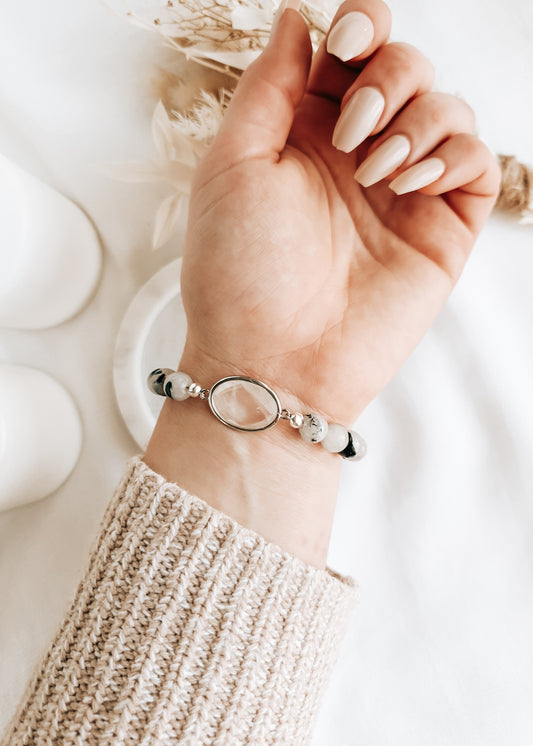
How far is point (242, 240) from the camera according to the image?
0.51 meters

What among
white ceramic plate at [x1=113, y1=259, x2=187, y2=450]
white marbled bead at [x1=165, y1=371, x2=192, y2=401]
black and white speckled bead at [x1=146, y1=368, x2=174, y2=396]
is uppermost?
white marbled bead at [x1=165, y1=371, x2=192, y2=401]

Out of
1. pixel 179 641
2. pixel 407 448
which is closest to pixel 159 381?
pixel 179 641

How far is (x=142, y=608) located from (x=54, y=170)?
1.77 feet

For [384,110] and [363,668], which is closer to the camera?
[384,110]

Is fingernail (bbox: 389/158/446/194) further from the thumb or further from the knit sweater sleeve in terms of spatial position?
the knit sweater sleeve

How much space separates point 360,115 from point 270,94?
0.09m

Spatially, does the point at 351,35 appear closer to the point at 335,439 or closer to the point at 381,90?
the point at 381,90

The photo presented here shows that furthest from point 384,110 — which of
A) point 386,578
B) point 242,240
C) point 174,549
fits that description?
point 386,578

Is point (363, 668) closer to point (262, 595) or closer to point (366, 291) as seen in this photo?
point (262, 595)

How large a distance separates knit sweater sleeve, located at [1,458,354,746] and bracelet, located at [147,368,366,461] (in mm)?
89

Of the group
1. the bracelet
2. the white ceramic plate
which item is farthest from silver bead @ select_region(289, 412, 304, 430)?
the white ceramic plate

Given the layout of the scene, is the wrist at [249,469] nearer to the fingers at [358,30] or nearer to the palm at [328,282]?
the palm at [328,282]

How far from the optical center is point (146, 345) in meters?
0.69

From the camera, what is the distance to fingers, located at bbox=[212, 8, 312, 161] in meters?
0.48
